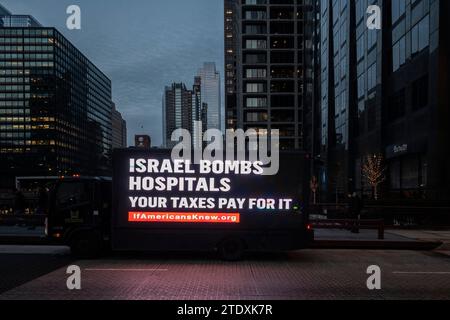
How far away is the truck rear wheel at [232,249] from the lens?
12.2 metres

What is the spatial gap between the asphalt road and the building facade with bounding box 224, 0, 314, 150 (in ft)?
266

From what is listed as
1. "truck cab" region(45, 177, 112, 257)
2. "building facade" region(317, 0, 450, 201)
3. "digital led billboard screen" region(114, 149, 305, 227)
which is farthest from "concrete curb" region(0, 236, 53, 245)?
"building facade" region(317, 0, 450, 201)

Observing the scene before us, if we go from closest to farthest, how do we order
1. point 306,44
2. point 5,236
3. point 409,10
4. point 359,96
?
point 5,236 < point 409,10 < point 359,96 < point 306,44

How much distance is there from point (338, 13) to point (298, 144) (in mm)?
38566

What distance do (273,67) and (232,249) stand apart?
86173 mm

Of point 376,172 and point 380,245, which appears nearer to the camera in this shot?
point 380,245

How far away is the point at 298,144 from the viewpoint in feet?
308

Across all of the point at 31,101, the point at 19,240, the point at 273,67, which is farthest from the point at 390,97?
the point at 31,101

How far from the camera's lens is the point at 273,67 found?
94.8 m

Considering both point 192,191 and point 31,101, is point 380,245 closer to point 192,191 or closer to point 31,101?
point 192,191

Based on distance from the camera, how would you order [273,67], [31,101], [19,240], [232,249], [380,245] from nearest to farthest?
[232,249], [380,245], [19,240], [273,67], [31,101]

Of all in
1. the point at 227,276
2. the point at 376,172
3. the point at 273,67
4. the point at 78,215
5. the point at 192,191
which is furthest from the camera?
the point at 273,67

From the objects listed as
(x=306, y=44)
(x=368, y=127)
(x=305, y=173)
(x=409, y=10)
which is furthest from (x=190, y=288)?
(x=306, y=44)

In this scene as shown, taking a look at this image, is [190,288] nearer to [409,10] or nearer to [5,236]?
[5,236]
